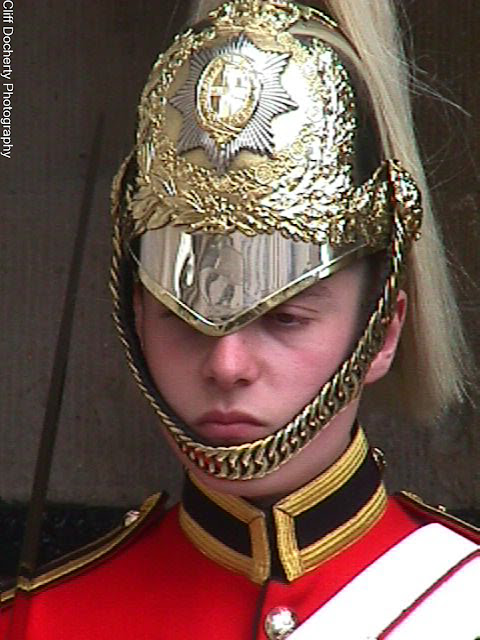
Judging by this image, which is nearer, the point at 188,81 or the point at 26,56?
the point at 188,81

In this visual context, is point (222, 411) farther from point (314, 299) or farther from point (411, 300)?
point (411, 300)

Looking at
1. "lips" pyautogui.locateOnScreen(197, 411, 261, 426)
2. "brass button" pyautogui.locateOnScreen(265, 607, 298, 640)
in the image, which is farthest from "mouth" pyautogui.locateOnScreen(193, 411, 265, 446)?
"brass button" pyautogui.locateOnScreen(265, 607, 298, 640)

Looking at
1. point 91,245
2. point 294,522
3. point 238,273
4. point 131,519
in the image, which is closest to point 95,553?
point 131,519

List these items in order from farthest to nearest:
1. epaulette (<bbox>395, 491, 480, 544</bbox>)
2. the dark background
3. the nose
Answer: the dark background
epaulette (<bbox>395, 491, 480, 544</bbox>)
the nose

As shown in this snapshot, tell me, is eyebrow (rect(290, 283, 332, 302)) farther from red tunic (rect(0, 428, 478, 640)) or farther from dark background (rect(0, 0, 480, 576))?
dark background (rect(0, 0, 480, 576))

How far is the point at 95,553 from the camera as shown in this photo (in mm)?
1613

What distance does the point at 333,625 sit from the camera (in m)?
1.47

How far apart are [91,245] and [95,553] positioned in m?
0.65

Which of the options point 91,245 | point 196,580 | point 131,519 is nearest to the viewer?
point 196,580

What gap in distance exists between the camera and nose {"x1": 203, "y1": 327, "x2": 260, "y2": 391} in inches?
56.8

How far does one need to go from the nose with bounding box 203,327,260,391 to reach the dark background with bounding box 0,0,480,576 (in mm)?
708

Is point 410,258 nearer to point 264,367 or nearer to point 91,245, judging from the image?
point 264,367

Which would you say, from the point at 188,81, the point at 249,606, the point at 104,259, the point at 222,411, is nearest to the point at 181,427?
the point at 222,411

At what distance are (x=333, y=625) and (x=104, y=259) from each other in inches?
32.4
